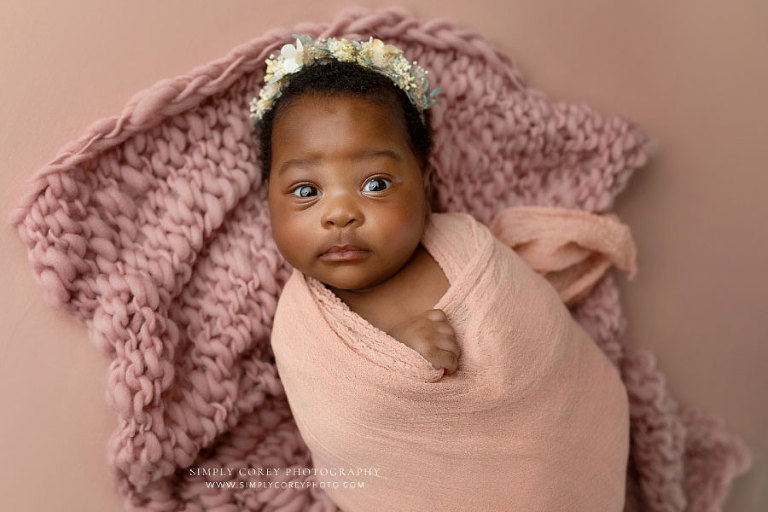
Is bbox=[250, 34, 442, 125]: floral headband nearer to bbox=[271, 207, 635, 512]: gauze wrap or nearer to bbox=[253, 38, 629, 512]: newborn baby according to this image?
bbox=[253, 38, 629, 512]: newborn baby

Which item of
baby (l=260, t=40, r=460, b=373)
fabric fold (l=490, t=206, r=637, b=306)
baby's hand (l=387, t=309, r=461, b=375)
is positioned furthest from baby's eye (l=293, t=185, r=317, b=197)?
fabric fold (l=490, t=206, r=637, b=306)

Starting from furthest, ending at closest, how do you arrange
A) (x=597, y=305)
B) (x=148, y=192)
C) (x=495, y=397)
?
(x=597, y=305) < (x=148, y=192) < (x=495, y=397)

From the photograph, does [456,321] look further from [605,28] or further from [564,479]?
[605,28]

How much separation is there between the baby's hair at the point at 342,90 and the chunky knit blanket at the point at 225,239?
0.07 m

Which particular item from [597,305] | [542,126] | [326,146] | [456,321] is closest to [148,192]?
[326,146]

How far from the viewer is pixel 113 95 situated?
41.7 inches

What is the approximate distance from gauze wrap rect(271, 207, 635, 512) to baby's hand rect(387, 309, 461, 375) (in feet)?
0.04

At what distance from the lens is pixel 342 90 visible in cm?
102

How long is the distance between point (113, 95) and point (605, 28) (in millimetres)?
876

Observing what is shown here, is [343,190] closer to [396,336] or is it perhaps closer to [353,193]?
[353,193]

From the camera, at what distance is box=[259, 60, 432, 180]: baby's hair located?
1.03 metres

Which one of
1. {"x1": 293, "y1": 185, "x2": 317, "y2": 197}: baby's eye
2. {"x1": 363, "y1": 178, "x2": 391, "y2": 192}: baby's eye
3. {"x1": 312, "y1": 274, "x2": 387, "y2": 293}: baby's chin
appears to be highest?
{"x1": 363, "y1": 178, "x2": 391, "y2": 192}: baby's eye

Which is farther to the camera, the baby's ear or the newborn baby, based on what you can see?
the baby's ear

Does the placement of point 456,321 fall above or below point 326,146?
below
